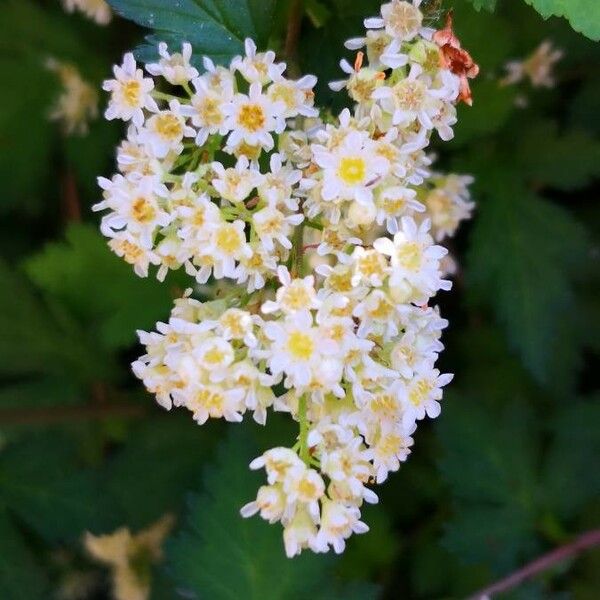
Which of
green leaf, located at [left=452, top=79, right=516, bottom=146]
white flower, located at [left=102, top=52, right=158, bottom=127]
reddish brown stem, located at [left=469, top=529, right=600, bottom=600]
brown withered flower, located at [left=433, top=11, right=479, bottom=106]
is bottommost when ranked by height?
reddish brown stem, located at [left=469, top=529, right=600, bottom=600]

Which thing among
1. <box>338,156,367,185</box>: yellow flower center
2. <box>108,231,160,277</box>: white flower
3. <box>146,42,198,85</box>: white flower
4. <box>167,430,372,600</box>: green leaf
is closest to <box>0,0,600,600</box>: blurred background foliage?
<box>167,430,372,600</box>: green leaf

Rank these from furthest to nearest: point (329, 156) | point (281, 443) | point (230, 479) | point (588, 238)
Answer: point (588, 238) < point (281, 443) < point (230, 479) < point (329, 156)

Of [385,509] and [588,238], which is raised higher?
[588,238]

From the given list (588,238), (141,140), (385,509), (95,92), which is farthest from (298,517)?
(95,92)

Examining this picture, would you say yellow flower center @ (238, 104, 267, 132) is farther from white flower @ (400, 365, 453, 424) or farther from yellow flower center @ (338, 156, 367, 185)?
white flower @ (400, 365, 453, 424)

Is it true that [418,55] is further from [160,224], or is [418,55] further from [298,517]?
[298,517]

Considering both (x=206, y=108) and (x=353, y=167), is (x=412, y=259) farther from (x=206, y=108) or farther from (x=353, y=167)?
(x=206, y=108)

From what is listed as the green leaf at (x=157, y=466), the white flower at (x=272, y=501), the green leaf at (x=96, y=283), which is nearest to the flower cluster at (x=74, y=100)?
the green leaf at (x=96, y=283)
